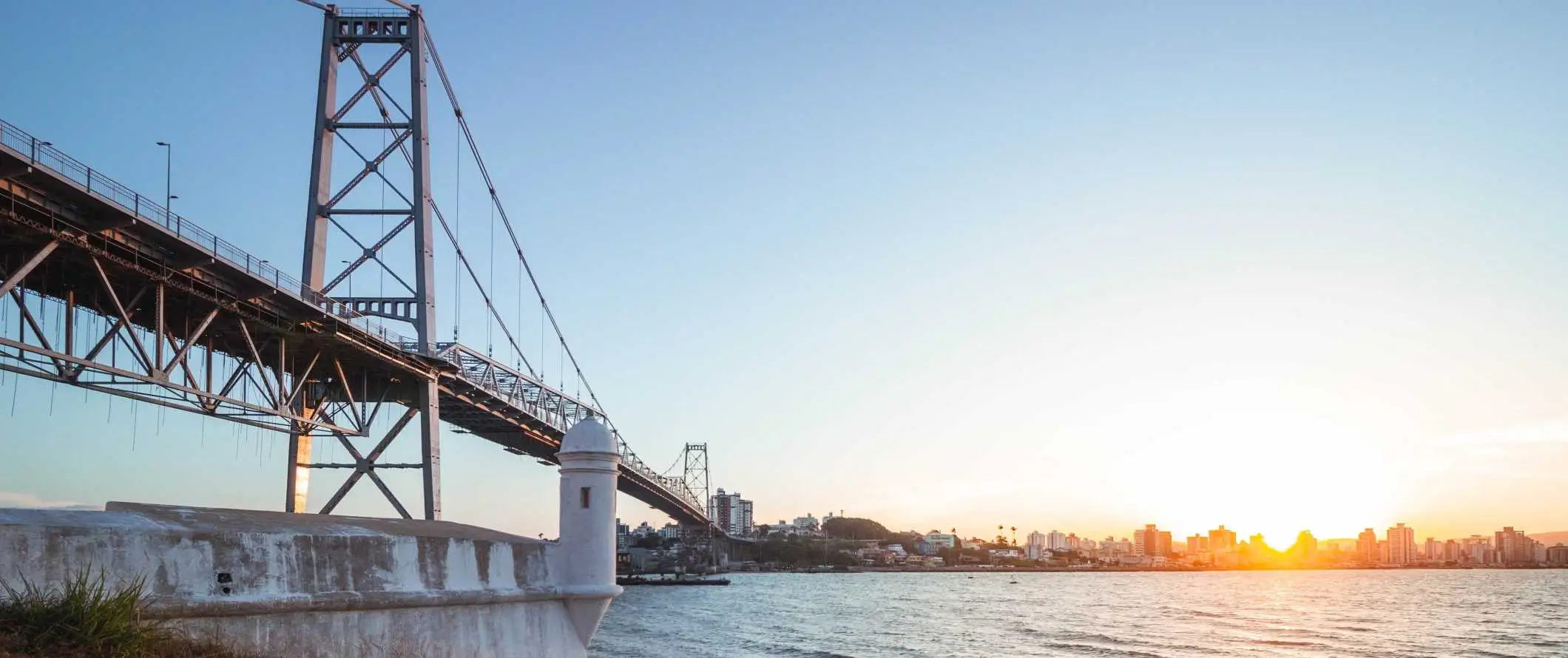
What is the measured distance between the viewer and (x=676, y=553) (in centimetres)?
17638

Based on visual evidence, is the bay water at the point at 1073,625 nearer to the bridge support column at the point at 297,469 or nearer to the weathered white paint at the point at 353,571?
the bridge support column at the point at 297,469

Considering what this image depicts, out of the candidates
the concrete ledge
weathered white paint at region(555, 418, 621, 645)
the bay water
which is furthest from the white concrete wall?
the bay water

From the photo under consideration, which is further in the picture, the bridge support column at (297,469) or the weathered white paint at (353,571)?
the bridge support column at (297,469)

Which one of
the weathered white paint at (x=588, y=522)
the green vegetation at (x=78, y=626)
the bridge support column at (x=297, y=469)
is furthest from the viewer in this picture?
the bridge support column at (x=297, y=469)

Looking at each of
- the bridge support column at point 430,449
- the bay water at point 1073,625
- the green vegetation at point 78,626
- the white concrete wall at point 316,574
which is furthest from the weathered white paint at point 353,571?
the bay water at point 1073,625

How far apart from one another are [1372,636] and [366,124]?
49438 millimetres

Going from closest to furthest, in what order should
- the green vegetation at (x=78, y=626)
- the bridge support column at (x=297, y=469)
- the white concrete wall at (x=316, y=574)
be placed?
the green vegetation at (x=78, y=626) < the white concrete wall at (x=316, y=574) < the bridge support column at (x=297, y=469)

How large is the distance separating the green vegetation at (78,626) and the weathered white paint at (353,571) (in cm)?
32

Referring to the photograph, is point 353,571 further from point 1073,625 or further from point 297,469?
point 1073,625

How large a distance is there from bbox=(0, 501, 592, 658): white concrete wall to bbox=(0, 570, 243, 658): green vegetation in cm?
33

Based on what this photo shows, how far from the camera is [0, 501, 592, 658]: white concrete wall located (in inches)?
372

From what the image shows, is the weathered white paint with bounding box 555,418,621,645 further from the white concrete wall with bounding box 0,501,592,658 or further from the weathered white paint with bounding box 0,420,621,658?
the white concrete wall with bounding box 0,501,592,658

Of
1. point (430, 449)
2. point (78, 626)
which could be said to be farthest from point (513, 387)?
point (78, 626)

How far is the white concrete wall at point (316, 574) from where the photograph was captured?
9438 millimetres
